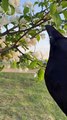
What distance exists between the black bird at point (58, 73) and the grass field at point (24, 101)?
4.17 m

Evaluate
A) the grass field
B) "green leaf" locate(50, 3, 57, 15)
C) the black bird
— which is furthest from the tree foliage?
the grass field

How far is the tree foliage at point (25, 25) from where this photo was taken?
172cm

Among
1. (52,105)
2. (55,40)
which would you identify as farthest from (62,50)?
(52,105)

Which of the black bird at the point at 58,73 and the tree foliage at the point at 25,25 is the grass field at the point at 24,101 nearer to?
the tree foliage at the point at 25,25

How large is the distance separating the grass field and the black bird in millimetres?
4169

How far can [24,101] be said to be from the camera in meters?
6.53

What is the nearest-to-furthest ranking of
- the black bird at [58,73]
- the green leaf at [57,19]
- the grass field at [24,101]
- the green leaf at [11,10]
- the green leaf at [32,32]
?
the black bird at [58,73]
the green leaf at [57,19]
the green leaf at [11,10]
the green leaf at [32,32]
the grass field at [24,101]

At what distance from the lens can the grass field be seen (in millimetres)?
5817

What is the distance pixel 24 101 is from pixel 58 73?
5.51 m

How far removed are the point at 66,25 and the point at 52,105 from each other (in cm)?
472

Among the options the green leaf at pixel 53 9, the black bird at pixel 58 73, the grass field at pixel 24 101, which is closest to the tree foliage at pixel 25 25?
the green leaf at pixel 53 9

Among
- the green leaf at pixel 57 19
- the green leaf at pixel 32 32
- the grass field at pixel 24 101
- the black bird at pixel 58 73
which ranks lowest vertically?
the grass field at pixel 24 101

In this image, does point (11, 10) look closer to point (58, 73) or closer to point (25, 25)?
point (25, 25)

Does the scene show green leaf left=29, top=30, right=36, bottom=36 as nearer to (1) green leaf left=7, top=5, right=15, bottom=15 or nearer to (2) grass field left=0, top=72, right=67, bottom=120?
(1) green leaf left=7, top=5, right=15, bottom=15
